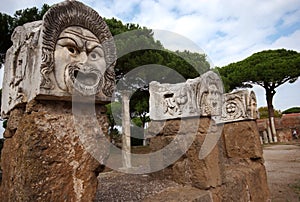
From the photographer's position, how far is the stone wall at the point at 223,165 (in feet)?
7.46

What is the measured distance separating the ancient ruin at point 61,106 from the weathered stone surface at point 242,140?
2522 mm

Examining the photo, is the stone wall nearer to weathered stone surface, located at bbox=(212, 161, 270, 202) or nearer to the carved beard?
weathered stone surface, located at bbox=(212, 161, 270, 202)

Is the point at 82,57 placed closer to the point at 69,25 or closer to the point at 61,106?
the point at 69,25

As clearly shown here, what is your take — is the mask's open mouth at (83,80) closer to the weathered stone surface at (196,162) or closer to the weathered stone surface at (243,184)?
the weathered stone surface at (196,162)

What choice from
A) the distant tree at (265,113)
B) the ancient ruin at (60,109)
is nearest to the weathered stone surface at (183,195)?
the ancient ruin at (60,109)

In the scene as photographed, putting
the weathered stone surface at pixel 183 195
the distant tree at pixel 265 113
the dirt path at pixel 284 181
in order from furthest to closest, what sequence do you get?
the distant tree at pixel 265 113
the dirt path at pixel 284 181
the weathered stone surface at pixel 183 195

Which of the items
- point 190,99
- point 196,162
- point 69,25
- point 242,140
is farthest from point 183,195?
point 242,140

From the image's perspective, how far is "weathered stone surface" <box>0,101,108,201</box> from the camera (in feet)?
3.92

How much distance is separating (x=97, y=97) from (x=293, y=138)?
17.0m

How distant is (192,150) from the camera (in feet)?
7.73

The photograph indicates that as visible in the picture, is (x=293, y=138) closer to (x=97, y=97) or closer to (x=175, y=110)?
(x=175, y=110)

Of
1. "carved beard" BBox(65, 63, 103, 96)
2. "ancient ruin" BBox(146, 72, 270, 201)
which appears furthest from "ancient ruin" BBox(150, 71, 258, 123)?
"carved beard" BBox(65, 63, 103, 96)

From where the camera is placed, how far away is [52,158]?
1.24 metres

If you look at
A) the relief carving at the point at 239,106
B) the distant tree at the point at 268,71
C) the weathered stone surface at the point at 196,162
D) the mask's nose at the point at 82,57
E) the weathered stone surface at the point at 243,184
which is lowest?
the weathered stone surface at the point at 243,184
